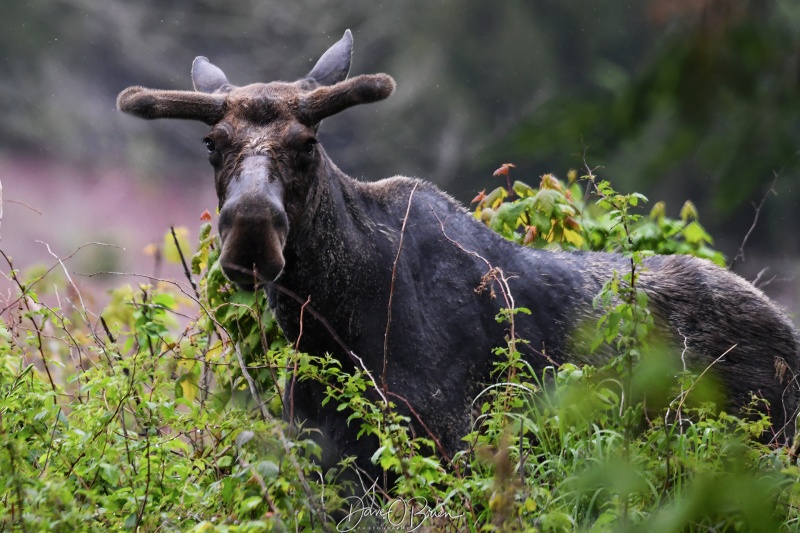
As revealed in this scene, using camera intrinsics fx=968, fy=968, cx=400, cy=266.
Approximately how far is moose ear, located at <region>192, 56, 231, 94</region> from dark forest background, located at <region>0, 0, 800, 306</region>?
48.0 inches

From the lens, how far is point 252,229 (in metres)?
3.98

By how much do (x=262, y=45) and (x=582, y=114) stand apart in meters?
16.3

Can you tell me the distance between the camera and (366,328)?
4559 mm

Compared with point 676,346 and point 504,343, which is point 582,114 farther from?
point 676,346

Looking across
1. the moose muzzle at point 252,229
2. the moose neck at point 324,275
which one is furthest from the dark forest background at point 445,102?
the moose muzzle at point 252,229

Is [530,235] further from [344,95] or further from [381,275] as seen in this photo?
[344,95]

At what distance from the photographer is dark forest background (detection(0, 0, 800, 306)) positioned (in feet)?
6.82

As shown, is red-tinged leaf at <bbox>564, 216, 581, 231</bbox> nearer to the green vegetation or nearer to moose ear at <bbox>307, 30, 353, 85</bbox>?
the green vegetation

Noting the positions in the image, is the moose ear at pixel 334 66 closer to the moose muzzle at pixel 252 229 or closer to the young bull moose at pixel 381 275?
the young bull moose at pixel 381 275

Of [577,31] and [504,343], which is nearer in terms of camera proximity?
[577,31]

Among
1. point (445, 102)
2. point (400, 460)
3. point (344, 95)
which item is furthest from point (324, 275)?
point (445, 102)

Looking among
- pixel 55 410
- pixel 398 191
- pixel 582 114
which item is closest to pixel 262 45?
pixel 398 191

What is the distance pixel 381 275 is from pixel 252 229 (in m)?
0.90

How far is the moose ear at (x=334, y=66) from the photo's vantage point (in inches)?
195
